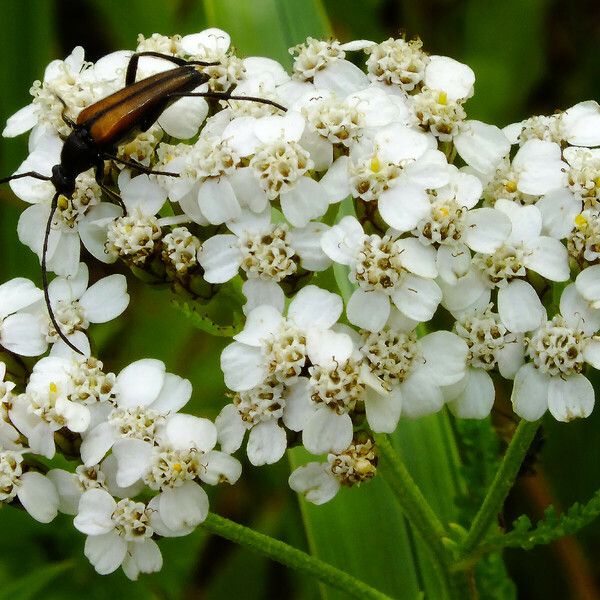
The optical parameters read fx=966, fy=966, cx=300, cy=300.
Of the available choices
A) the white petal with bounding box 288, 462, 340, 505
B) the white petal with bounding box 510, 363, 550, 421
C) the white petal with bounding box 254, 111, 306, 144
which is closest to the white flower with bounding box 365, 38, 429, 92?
the white petal with bounding box 254, 111, 306, 144

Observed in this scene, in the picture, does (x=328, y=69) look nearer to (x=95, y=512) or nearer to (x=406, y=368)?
(x=406, y=368)

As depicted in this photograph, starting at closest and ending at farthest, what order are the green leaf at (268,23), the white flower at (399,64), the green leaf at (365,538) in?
the white flower at (399,64)
the green leaf at (365,538)
the green leaf at (268,23)

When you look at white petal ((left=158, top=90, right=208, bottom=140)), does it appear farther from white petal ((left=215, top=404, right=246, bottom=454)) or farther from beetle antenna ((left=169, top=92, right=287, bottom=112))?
white petal ((left=215, top=404, right=246, bottom=454))

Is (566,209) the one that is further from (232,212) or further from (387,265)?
(232,212)

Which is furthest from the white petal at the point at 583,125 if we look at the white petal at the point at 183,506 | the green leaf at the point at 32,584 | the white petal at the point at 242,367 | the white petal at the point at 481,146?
the green leaf at the point at 32,584

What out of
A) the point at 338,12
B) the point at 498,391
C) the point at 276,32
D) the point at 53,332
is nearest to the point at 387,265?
the point at 53,332

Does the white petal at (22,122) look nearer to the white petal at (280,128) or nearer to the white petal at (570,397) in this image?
the white petal at (280,128)

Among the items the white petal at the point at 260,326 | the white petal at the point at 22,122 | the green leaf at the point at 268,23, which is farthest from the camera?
the green leaf at the point at 268,23

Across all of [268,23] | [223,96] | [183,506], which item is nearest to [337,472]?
[183,506]
